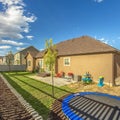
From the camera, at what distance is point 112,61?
1534 cm

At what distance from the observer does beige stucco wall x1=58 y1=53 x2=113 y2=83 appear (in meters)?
15.7

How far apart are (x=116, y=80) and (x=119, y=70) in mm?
1961

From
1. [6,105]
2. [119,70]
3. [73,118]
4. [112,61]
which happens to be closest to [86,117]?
[73,118]

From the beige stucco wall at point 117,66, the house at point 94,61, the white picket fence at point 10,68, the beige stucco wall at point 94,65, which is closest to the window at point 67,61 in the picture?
the house at point 94,61

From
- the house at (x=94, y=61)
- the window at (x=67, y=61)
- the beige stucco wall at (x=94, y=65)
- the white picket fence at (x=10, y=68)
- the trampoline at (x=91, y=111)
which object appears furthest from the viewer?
the white picket fence at (x=10, y=68)

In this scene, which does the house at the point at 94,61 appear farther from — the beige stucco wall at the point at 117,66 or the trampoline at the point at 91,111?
the trampoline at the point at 91,111

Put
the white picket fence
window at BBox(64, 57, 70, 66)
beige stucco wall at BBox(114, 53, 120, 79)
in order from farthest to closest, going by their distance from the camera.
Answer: the white picket fence < window at BBox(64, 57, 70, 66) < beige stucco wall at BBox(114, 53, 120, 79)

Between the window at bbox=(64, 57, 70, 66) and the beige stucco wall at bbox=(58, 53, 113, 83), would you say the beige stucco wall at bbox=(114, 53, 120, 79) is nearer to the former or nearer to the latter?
the beige stucco wall at bbox=(58, 53, 113, 83)

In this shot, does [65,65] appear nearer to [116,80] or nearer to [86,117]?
[116,80]

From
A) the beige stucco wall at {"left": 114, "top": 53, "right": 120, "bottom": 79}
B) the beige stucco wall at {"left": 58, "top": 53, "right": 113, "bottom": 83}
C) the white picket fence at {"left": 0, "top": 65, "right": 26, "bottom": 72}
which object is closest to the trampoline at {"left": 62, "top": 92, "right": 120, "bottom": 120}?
the beige stucco wall at {"left": 58, "top": 53, "right": 113, "bottom": 83}

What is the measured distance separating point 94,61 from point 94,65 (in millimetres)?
535

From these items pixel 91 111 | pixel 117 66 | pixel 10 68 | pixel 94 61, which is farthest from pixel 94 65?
pixel 10 68

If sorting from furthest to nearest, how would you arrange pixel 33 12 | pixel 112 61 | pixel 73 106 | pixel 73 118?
pixel 33 12 → pixel 112 61 → pixel 73 106 → pixel 73 118

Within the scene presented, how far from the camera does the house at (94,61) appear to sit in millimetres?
15578
